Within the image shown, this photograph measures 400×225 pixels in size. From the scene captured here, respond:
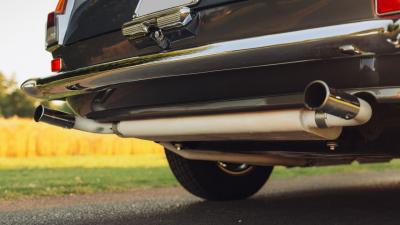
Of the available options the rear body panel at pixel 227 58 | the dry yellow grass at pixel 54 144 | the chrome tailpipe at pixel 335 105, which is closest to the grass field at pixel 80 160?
the dry yellow grass at pixel 54 144

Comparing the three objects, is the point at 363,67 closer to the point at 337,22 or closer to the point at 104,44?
the point at 337,22

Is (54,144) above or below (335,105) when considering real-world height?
below

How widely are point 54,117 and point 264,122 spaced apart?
1366 mm

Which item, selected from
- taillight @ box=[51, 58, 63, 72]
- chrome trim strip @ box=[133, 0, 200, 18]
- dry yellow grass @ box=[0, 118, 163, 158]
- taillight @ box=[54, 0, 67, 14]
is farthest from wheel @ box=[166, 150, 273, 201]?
dry yellow grass @ box=[0, 118, 163, 158]

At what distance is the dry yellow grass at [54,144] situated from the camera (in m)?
11.2

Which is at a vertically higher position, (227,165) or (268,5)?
(268,5)

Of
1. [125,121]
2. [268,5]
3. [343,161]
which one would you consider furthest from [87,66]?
[343,161]

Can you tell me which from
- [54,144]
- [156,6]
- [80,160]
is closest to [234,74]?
[156,6]

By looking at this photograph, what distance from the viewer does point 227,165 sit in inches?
163

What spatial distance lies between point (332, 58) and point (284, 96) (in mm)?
306

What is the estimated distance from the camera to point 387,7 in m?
2.08

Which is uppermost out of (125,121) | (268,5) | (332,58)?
(268,5)

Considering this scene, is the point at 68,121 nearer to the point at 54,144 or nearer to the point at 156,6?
the point at 156,6

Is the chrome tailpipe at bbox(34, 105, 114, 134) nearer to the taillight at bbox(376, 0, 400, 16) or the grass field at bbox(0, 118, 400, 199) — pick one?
the taillight at bbox(376, 0, 400, 16)
